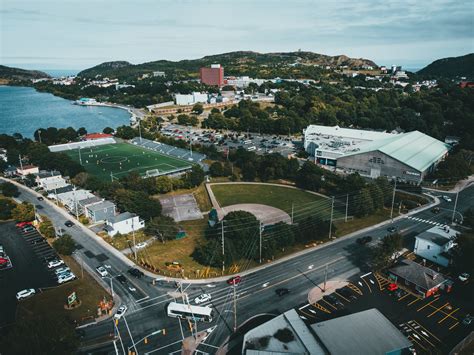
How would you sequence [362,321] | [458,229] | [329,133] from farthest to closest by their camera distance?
[329,133]
[458,229]
[362,321]

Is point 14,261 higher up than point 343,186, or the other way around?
point 343,186

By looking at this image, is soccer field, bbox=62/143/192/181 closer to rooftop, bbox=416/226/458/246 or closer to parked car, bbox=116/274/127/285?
parked car, bbox=116/274/127/285

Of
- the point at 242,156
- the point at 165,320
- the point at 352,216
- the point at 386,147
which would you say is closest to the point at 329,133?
the point at 386,147

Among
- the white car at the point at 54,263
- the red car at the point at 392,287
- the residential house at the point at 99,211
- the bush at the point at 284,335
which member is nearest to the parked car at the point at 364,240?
the red car at the point at 392,287

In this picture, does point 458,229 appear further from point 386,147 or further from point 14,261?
point 14,261

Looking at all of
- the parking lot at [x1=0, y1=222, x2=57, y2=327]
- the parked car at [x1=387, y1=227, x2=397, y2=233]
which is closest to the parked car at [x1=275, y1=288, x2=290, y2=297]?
the parked car at [x1=387, y1=227, x2=397, y2=233]

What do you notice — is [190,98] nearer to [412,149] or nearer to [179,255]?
[412,149]

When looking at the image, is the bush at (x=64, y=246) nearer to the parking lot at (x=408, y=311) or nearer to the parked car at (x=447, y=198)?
the parking lot at (x=408, y=311)
